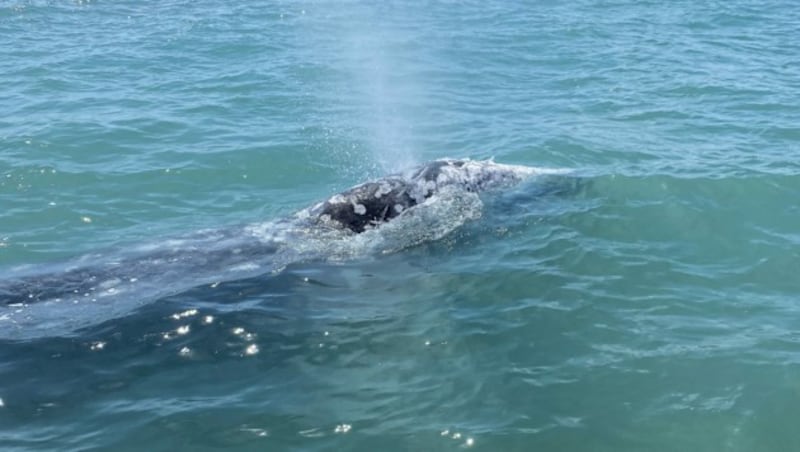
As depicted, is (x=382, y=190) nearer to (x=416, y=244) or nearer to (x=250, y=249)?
(x=416, y=244)

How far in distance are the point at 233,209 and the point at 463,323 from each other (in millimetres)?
6786

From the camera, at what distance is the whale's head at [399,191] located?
15.8 meters

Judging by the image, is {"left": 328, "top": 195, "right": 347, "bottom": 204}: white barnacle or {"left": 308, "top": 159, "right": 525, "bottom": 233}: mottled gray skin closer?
{"left": 308, "top": 159, "right": 525, "bottom": 233}: mottled gray skin

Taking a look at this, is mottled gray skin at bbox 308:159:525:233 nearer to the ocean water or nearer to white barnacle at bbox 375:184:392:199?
white barnacle at bbox 375:184:392:199

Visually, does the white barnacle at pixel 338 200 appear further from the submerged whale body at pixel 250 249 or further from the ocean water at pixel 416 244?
the ocean water at pixel 416 244

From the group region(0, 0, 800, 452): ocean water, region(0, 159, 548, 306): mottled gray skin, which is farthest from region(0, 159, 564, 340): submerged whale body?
region(0, 0, 800, 452): ocean water

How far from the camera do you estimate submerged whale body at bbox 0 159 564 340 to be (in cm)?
1292

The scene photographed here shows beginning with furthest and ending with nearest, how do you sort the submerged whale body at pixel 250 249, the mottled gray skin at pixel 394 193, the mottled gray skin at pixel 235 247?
the mottled gray skin at pixel 394 193 → the mottled gray skin at pixel 235 247 → the submerged whale body at pixel 250 249

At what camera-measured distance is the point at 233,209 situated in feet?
59.3

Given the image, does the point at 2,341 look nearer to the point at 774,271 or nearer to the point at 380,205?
the point at 380,205

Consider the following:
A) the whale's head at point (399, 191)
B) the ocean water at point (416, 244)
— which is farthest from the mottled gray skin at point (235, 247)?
the ocean water at point (416, 244)

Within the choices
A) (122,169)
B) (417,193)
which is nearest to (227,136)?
(122,169)

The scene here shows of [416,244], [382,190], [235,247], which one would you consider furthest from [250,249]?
[416,244]

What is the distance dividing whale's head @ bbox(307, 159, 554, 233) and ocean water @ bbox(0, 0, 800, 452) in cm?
60
